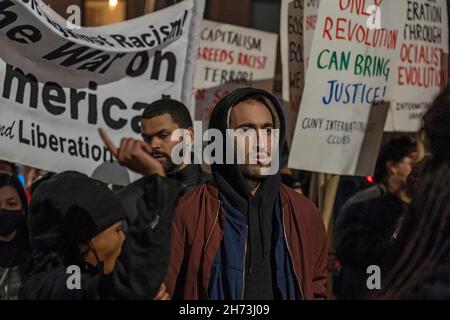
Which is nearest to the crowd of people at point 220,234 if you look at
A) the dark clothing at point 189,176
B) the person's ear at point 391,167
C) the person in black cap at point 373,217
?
the dark clothing at point 189,176

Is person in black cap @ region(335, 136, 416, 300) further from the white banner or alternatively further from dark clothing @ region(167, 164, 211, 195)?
dark clothing @ region(167, 164, 211, 195)

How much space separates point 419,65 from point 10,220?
2.89 metres

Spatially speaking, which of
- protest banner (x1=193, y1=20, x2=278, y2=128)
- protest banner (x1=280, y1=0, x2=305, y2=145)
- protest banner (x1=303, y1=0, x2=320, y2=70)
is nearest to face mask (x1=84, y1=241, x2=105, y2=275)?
protest banner (x1=280, y1=0, x2=305, y2=145)

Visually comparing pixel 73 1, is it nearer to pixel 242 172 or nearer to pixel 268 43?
pixel 242 172

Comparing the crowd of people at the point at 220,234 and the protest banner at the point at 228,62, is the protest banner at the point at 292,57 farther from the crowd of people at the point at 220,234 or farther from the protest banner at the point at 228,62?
the crowd of people at the point at 220,234

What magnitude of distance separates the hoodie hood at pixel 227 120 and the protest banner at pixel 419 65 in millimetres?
2663

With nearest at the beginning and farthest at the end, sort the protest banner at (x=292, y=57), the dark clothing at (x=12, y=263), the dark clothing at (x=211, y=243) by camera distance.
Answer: the dark clothing at (x=211, y=243) < the dark clothing at (x=12, y=263) < the protest banner at (x=292, y=57)

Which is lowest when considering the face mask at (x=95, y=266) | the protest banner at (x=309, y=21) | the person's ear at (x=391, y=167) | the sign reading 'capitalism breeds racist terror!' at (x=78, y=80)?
the face mask at (x=95, y=266)

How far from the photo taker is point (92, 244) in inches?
147

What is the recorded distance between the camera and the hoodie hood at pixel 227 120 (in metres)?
3.85

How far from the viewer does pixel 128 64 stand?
5414 millimetres

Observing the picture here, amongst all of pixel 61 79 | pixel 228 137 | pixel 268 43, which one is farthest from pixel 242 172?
pixel 268 43

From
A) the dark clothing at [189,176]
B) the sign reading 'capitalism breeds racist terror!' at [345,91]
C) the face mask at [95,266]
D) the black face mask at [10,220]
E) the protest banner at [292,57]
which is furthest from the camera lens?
the protest banner at [292,57]

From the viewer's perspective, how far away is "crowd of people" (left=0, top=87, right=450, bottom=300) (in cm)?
332
